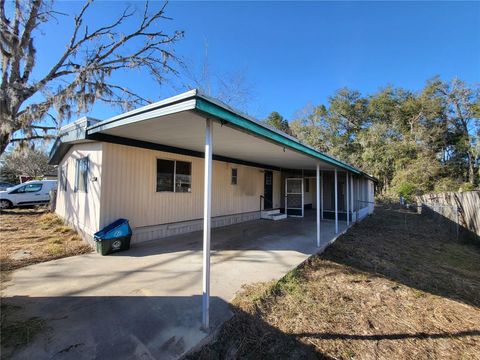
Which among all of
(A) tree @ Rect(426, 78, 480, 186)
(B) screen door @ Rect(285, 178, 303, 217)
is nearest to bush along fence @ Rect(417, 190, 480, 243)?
(B) screen door @ Rect(285, 178, 303, 217)

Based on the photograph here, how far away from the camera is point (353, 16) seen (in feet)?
32.9

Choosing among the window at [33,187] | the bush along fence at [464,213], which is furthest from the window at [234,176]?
the window at [33,187]

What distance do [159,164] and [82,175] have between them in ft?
6.66

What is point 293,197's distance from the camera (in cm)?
1170

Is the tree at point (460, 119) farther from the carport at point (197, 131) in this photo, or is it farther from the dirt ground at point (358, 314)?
the dirt ground at point (358, 314)

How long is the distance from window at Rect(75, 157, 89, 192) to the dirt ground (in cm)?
511

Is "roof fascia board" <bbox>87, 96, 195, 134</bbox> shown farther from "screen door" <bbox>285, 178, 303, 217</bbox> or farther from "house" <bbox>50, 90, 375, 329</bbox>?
"screen door" <bbox>285, 178, 303, 217</bbox>

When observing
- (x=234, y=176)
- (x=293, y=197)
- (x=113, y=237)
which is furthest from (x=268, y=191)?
(x=113, y=237)

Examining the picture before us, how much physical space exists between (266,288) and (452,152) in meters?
31.5

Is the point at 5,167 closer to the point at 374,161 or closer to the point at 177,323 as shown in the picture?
the point at 177,323

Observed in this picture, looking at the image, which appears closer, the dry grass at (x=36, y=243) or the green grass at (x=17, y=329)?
the green grass at (x=17, y=329)

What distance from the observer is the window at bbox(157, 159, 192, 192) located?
255 inches

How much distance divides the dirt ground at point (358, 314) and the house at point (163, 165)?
2.19ft

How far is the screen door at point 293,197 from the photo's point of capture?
452 inches
